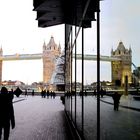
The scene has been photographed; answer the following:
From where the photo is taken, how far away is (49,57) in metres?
104

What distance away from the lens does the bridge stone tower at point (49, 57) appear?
99.2m

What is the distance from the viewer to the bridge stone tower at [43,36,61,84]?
9916 cm

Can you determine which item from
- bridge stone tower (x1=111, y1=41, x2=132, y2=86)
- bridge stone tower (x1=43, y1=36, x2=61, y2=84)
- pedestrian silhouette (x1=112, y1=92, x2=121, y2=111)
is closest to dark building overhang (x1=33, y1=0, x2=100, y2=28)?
bridge stone tower (x1=111, y1=41, x2=132, y2=86)

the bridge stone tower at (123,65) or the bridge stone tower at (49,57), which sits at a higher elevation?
the bridge stone tower at (49,57)

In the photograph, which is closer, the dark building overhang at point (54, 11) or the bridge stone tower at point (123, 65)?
the bridge stone tower at point (123, 65)

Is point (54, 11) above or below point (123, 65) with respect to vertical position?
above

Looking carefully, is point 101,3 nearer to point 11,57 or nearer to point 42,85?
point 42,85

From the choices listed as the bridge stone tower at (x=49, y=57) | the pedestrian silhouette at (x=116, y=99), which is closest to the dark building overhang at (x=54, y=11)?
the pedestrian silhouette at (x=116, y=99)

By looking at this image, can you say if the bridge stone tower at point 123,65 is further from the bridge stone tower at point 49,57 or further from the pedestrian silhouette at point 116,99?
the bridge stone tower at point 49,57

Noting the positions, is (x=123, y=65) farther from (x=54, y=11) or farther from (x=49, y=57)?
(x=49, y=57)

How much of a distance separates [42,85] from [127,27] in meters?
90.8

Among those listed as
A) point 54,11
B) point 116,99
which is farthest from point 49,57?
point 116,99

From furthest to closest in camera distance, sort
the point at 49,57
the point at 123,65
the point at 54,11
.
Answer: the point at 49,57, the point at 54,11, the point at 123,65

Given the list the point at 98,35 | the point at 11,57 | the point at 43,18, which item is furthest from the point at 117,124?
the point at 11,57
